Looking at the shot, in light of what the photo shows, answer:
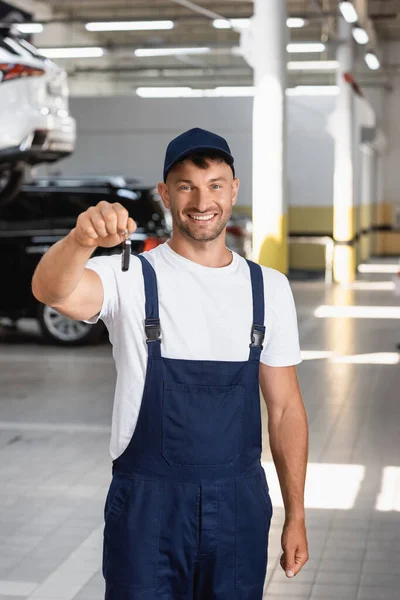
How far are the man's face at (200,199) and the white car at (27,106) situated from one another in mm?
9061

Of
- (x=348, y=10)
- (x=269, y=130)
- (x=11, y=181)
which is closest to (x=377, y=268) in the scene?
(x=348, y=10)

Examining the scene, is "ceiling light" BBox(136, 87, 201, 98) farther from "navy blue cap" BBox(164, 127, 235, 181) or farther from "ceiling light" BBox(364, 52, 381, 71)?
"navy blue cap" BBox(164, 127, 235, 181)

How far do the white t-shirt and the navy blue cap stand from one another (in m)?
0.24

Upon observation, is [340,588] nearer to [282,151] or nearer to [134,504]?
[134,504]

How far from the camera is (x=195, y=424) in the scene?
2629 millimetres

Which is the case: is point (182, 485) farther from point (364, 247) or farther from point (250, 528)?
point (364, 247)

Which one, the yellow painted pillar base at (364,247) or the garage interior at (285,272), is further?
the yellow painted pillar base at (364,247)

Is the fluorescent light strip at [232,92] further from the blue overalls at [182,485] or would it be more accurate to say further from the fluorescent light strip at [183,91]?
the blue overalls at [182,485]

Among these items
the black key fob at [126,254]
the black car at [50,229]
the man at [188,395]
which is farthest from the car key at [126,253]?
the black car at [50,229]

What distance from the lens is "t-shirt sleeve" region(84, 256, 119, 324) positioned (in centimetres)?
269

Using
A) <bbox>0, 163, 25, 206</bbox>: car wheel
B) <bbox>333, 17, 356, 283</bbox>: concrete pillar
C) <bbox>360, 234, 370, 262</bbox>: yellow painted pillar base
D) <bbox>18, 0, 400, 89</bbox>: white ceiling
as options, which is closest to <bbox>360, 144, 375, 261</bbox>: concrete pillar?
<bbox>360, 234, 370, 262</bbox>: yellow painted pillar base

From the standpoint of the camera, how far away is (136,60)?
3584 cm

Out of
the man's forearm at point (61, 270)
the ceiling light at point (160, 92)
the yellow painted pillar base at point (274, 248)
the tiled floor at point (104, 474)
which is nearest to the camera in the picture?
the man's forearm at point (61, 270)

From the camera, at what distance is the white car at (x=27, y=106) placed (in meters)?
11.5
